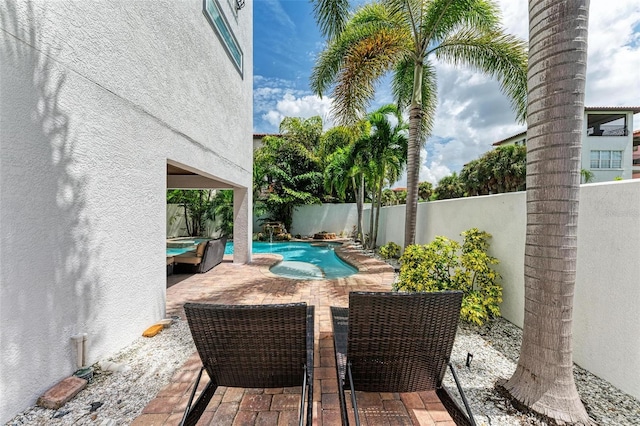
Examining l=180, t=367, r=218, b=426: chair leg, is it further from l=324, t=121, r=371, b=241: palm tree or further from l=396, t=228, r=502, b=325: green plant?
l=324, t=121, r=371, b=241: palm tree

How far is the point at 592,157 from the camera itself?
88.1ft

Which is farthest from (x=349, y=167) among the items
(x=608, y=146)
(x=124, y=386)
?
(x=608, y=146)

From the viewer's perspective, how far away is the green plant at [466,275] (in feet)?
15.0

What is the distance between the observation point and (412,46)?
A: 26.1ft

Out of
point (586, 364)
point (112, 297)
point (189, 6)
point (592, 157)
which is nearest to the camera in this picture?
point (586, 364)

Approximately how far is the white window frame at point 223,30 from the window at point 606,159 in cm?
3518

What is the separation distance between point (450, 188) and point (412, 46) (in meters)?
23.6

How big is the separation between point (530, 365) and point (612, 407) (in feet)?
2.97

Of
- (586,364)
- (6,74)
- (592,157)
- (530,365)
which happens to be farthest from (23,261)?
(592,157)

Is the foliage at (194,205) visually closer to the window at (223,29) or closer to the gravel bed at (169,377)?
the window at (223,29)

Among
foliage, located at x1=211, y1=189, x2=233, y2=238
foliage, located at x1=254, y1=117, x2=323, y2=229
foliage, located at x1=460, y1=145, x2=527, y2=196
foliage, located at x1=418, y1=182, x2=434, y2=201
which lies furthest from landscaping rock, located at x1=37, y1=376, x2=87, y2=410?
foliage, located at x1=418, y1=182, x2=434, y2=201

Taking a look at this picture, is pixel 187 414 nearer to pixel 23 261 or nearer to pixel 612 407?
pixel 23 261

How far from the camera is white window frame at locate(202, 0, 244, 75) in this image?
6797mm

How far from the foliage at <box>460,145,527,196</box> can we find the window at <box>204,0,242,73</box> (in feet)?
70.6
